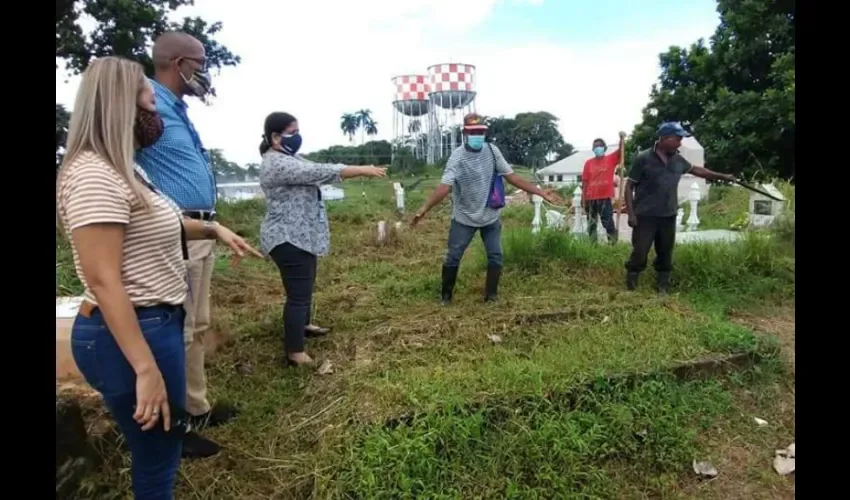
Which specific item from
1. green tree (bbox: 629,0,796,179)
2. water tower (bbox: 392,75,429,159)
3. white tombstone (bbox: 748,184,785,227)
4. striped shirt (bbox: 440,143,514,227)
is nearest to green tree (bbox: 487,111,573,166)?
water tower (bbox: 392,75,429,159)

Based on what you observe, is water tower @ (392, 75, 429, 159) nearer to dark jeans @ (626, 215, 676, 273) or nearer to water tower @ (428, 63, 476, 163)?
water tower @ (428, 63, 476, 163)

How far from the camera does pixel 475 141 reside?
13.5 ft

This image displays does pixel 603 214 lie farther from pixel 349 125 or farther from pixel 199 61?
pixel 349 125

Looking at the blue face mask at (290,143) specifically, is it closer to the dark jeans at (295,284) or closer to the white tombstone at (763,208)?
the dark jeans at (295,284)

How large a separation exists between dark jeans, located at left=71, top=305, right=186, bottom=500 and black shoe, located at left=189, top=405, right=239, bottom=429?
3.50 ft

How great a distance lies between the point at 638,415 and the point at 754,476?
20.4 inches

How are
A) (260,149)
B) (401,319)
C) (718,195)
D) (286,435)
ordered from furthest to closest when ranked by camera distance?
(718,195)
(401,319)
(260,149)
(286,435)

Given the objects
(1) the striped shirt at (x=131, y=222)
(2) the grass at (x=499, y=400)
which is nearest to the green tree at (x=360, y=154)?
(2) the grass at (x=499, y=400)

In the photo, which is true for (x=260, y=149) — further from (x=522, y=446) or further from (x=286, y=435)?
(x=522, y=446)

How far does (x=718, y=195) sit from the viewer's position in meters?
10.8

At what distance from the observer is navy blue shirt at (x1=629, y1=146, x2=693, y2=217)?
437 centimetres

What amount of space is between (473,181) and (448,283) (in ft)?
2.68

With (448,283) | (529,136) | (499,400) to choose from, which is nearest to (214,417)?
(499,400)
